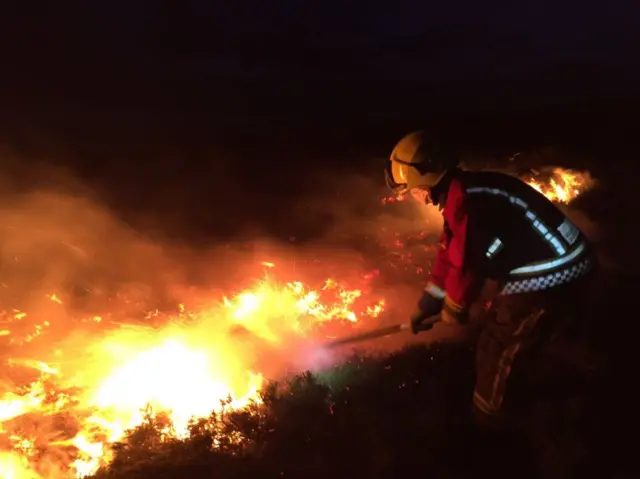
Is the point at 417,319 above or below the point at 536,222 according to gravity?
below

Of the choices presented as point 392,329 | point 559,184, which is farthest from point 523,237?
point 559,184

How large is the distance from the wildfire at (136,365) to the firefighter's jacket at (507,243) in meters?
2.61

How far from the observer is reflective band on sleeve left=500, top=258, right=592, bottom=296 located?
15.0 feet

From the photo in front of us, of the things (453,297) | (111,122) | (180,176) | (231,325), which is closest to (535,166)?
(180,176)

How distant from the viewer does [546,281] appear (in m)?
4.56

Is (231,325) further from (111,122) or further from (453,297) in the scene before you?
(111,122)

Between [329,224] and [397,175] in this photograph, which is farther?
[329,224]

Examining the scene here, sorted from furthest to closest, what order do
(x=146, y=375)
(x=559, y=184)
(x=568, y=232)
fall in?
(x=559, y=184) < (x=146, y=375) < (x=568, y=232)

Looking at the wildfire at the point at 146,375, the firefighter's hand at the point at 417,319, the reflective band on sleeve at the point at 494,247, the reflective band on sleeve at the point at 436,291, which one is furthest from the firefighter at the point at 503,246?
the wildfire at the point at 146,375

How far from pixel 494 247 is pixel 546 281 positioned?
474 millimetres

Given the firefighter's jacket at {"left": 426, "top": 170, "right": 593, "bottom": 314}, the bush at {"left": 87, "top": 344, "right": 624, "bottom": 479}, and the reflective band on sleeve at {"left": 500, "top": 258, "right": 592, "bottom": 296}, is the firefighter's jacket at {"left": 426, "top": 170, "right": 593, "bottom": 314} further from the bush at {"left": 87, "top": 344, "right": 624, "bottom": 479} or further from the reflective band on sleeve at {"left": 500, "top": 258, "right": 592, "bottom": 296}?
the bush at {"left": 87, "top": 344, "right": 624, "bottom": 479}

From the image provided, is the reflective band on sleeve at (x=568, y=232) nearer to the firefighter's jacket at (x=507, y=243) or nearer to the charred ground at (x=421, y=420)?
the firefighter's jacket at (x=507, y=243)

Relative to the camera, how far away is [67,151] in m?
15.5

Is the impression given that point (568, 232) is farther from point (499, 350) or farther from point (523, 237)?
point (499, 350)
